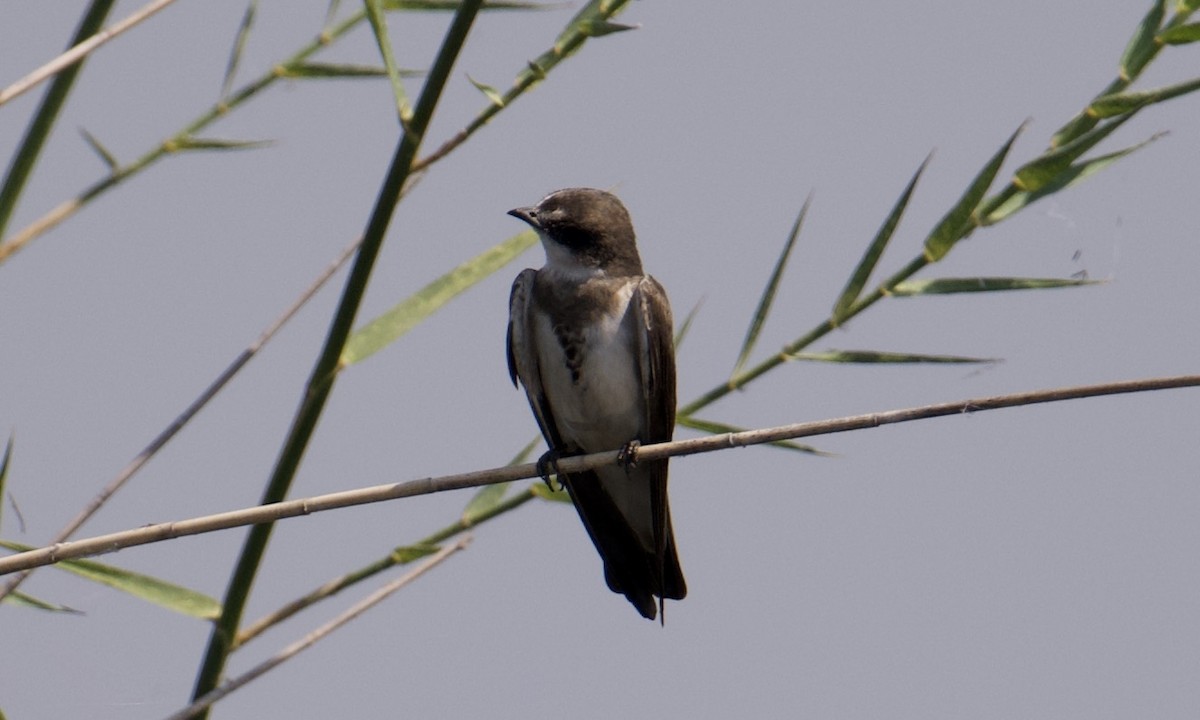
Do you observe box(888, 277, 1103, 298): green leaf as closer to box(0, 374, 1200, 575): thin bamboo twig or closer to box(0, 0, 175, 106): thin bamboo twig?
box(0, 374, 1200, 575): thin bamboo twig

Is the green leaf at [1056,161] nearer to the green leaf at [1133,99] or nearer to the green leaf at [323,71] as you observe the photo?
the green leaf at [1133,99]

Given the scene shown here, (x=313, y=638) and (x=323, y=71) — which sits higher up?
(x=323, y=71)

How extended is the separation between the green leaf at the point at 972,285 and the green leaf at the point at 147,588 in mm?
1766

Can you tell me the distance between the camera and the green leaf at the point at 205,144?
4254 mm

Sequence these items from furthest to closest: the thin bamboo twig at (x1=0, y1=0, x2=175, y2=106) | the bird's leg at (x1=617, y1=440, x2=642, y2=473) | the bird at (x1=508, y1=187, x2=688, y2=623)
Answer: the bird at (x1=508, y1=187, x2=688, y2=623)
the bird's leg at (x1=617, y1=440, x2=642, y2=473)
the thin bamboo twig at (x1=0, y1=0, x2=175, y2=106)

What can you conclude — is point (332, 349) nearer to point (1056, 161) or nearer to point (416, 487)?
point (416, 487)

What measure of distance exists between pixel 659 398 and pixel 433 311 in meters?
1.30

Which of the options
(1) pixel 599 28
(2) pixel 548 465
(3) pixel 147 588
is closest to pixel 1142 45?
(1) pixel 599 28

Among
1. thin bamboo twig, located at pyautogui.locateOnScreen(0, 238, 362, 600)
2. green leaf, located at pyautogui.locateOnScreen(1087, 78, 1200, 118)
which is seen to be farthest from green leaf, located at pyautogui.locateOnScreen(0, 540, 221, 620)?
green leaf, located at pyautogui.locateOnScreen(1087, 78, 1200, 118)

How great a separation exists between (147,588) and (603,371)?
1.86 meters

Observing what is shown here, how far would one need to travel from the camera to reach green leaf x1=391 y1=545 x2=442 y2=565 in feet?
12.0

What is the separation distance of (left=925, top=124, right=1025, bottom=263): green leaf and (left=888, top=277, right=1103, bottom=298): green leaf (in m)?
0.09

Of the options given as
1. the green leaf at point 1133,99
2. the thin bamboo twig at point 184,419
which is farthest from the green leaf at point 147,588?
the green leaf at point 1133,99

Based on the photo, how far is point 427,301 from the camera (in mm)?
3977
